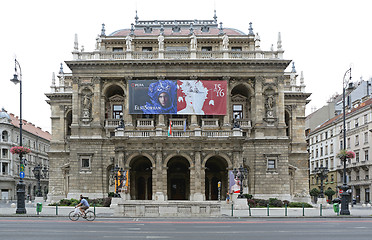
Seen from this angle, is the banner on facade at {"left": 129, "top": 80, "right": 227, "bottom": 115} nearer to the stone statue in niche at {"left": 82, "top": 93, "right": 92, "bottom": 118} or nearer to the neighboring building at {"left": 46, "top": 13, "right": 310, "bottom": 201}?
the neighboring building at {"left": 46, "top": 13, "right": 310, "bottom": 201}

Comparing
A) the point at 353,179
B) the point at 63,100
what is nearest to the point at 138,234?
the point at 63,100

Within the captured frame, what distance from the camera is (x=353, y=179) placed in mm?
77812

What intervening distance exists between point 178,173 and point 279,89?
48.3 feet

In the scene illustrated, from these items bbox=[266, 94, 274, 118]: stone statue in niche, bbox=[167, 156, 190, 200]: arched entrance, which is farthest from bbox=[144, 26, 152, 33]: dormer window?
bbox=[266, 94, 274, 118]: stone statue in niche

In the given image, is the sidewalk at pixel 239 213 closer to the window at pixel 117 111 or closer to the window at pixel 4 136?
the window at pixel 117 111

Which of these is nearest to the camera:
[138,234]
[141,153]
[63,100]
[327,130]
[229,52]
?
[138,234]

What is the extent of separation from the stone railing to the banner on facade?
9.71 ft

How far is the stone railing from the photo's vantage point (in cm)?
5500

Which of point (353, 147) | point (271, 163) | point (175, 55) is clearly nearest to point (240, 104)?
point (271, 163)

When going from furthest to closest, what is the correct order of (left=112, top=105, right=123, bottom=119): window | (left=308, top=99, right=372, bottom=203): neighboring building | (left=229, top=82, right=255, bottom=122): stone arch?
(left=308, top=99, right=372, bottom=203): neighboring building → (left=112, top=105, right=123, bottom=119): window → (left=229, top=82, right=255, bottom=122): stone arch

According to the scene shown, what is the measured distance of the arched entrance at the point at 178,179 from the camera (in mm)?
56912

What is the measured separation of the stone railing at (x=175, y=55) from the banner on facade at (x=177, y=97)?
296 cm

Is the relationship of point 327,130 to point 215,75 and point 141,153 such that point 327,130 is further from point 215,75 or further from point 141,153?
point 141,153

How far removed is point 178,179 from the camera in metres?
57.5
